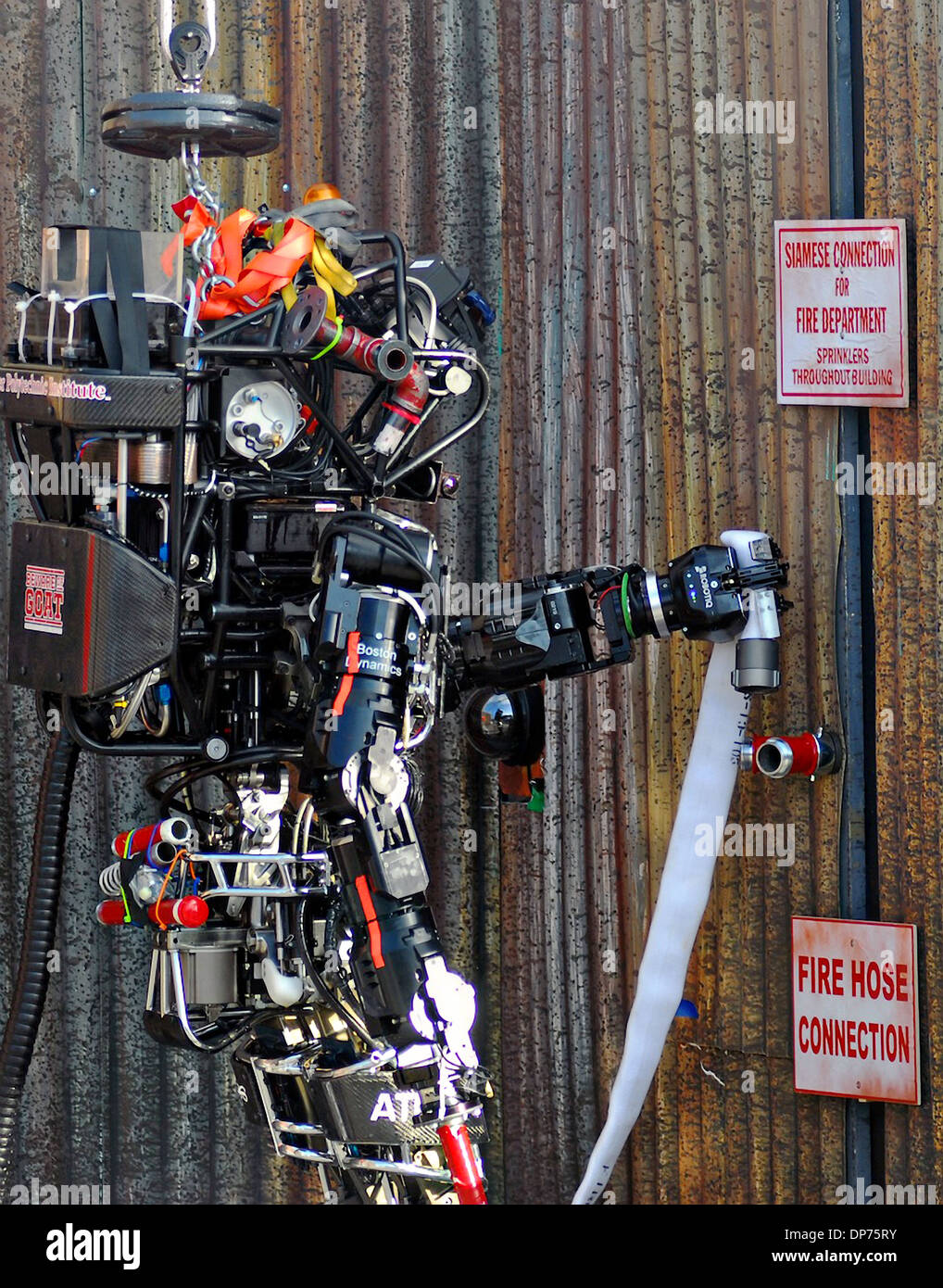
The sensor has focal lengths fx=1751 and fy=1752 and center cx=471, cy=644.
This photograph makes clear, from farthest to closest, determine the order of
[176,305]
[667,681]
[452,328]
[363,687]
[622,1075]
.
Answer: [667,681], [622,1075], [452,328], [176,305], [363,687]

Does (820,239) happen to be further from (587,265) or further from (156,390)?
(156,390)

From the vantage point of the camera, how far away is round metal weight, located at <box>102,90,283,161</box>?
3.34 m

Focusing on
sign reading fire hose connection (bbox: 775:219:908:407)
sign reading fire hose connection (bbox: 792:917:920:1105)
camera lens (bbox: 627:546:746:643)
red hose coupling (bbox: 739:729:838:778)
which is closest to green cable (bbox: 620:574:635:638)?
camera lens (bbox: 627:546:746:643)

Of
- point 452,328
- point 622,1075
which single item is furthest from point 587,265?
point 622,1075

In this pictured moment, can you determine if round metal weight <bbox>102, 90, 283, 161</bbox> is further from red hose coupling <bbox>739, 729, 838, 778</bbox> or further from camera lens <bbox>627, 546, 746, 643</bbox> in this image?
red hose coupling <bbox>739, 729, 838, 778</bbox>

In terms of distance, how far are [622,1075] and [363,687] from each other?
1.20 meters

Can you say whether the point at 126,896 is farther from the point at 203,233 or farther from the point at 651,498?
the point at 651,498

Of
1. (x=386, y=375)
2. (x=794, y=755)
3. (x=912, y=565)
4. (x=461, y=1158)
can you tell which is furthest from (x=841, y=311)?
(x=461, y=1158)

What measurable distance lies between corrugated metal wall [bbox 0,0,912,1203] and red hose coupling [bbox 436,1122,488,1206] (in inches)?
39.9

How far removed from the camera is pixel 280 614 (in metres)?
3.29

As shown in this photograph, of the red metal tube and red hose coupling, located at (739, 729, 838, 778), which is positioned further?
red hose coupling, located at (739, 729, 838, 778)

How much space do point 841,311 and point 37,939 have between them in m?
2.12

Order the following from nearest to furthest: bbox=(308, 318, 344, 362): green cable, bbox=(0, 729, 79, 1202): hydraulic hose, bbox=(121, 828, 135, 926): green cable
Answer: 1. bbox=(308, 318, 344, 362): green cable
2. bbox=(121, 828, 135, 926): green cable
3. bbox=(0, 729, 79, 1202): hydraulic hose
